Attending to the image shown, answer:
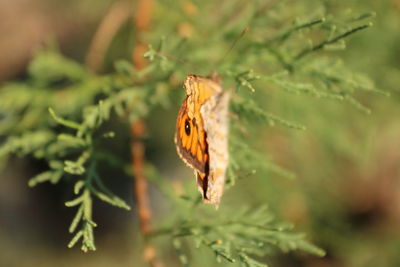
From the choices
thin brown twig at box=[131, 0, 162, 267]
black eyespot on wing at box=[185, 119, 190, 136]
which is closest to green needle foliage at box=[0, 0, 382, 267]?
thin brown twig at box=[131, 0, 162, 267]

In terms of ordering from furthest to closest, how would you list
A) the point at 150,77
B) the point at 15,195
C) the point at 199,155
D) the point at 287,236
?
the point at 15,195
the point at 150,77
the point at 287,236
the point at 199,155

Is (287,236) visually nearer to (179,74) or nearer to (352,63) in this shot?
(179,74)

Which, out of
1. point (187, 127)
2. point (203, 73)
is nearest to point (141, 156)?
point (203, 73)

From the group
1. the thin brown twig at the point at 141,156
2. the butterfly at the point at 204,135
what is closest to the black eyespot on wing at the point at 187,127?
the butterfly at the point at 204,135

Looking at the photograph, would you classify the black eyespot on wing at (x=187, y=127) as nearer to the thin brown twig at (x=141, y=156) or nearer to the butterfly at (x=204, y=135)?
the butterfly at (x=204, y=135)

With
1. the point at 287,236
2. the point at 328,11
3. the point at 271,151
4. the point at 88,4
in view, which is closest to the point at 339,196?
the point at 271,151

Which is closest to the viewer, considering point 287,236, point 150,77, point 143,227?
point 287,236

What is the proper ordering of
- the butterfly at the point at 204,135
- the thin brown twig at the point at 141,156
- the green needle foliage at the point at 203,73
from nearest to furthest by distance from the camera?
1. the butterfly at the point at 204,135
2. the green needle foliage at the point at 203,73
3. the thin brown twig at the point at 141,156
